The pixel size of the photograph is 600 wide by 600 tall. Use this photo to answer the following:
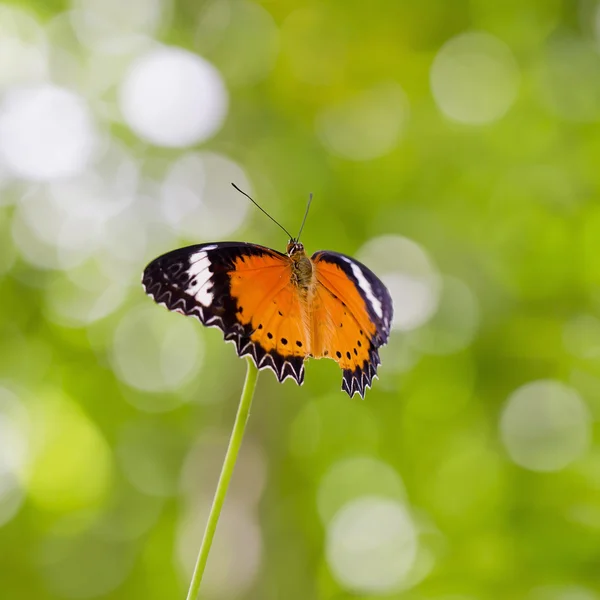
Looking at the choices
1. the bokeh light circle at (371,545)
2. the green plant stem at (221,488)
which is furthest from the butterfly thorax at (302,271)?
the bokeh light circle at (371,545)

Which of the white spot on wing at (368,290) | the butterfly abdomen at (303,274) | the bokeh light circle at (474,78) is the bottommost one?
the butterfly abdomen at (303,274)

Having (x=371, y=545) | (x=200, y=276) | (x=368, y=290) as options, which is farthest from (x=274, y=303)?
(x=371, y=545)

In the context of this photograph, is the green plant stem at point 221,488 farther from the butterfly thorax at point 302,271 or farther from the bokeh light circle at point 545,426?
the bokeh light circle at point 545,426

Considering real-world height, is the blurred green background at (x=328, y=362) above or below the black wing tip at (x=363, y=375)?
above

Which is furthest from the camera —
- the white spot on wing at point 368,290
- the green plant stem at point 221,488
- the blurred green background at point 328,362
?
the blurred green background at point 328,362

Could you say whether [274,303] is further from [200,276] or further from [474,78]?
[474,78]

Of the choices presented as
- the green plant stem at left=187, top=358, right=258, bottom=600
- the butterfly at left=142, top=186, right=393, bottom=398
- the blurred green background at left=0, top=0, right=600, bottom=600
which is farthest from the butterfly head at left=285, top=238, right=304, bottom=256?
the blurred green background at left=0, top=0, right=600, bottom=600

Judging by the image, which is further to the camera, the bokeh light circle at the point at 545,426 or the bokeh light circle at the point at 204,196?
the bokeh light circle at the point at 204,196
